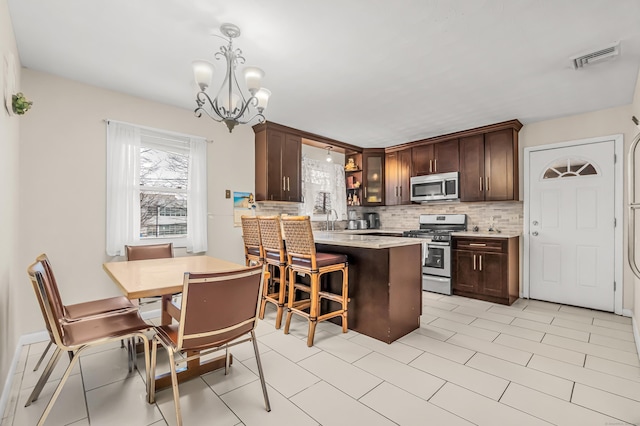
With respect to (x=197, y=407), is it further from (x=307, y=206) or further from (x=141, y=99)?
(x=307, y=206)

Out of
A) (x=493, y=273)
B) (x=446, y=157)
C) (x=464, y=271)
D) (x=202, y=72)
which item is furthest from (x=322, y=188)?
(x=202, y=72)

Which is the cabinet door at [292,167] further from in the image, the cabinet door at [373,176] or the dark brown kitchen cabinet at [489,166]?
the dark brown kitchen cabinet at [489,166]

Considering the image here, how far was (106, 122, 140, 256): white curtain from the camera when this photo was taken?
3104mm

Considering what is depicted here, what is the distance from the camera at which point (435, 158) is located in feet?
16.0

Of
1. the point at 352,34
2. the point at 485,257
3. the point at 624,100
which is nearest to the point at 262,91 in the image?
the point at 352,34

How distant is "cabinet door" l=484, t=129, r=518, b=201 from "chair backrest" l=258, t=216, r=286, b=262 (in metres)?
3.11

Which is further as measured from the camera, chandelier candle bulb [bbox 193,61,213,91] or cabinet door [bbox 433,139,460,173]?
cabinet door [bbox 433,139,460,173]

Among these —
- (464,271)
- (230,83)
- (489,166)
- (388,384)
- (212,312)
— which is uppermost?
(230,83)

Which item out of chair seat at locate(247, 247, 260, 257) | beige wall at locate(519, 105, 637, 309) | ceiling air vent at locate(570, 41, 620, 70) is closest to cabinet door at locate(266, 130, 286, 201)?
chair seat at locate(247, 247, 260, 257)

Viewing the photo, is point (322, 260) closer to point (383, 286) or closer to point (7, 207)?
point (383, 286)

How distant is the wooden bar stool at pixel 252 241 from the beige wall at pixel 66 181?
4.65 ft

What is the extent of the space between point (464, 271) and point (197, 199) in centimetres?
368

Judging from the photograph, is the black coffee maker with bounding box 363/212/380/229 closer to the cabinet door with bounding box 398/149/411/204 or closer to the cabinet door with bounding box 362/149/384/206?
the cabinet door with bounding box 362/149/384/206

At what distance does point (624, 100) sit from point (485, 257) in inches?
89.5
